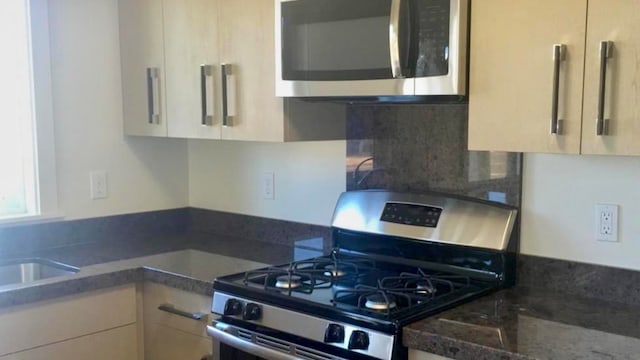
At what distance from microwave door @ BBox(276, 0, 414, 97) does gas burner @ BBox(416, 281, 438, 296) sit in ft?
1.87

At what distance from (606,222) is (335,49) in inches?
38.3

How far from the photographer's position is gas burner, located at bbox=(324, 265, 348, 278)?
2115 mm

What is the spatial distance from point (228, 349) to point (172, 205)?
1261 mm

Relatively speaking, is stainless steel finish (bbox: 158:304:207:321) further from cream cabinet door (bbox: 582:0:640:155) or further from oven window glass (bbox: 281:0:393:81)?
cream cabinet door (bbox: 582:0:640:155)

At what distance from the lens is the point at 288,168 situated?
2795mm

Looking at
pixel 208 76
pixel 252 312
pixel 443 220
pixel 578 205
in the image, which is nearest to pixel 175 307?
pixel 252 312

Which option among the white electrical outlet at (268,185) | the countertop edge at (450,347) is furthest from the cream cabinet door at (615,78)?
the white electrical outlet at (268,185)

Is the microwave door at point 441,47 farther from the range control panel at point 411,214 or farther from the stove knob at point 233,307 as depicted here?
the stove knob at point 233,307

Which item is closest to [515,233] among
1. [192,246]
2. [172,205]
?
[192,246]

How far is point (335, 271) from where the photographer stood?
7.02ft

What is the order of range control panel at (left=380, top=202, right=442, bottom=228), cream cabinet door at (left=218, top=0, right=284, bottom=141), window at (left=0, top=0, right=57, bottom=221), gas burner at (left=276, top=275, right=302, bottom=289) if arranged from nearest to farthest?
gas burner at (left=276, top=275, right=302, bottom=289), range control panel at (left=380, top=202, right=442, bottom=228), cream cabinet door at (left=218, top=0, right=284, bottom=141), window at (left=0, top=0, right=57, bottom=221)

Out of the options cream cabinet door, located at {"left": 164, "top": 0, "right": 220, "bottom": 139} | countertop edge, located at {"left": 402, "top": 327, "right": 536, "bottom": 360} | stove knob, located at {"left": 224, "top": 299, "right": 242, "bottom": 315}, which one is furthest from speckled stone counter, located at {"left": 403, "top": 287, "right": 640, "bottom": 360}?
cream cabinet door, located at {"left": 164, "top": 0, "right": 220, "bottom": 139}

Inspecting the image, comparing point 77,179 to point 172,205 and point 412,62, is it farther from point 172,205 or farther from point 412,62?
point 412,62

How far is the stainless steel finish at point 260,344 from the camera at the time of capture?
1.82m
